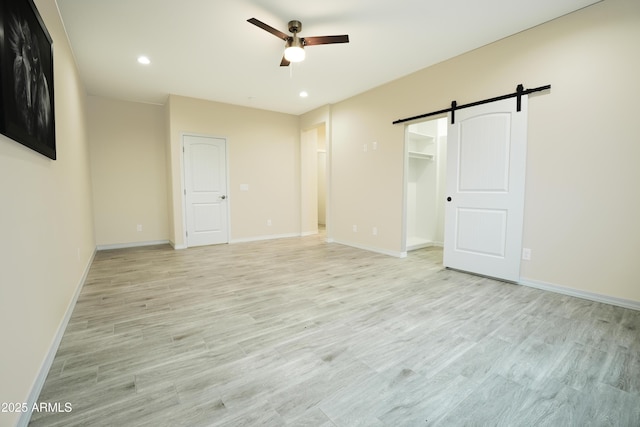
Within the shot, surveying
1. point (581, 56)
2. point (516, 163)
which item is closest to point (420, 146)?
point (516, 163)

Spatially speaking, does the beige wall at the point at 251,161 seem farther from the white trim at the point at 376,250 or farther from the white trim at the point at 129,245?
the white trim at the point at 376,250

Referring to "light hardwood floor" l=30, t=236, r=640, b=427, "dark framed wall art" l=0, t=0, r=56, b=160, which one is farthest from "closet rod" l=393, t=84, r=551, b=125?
"dark framed wall art" l=0, t=0, r=56, b=160

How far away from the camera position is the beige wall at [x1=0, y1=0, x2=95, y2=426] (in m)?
1.19

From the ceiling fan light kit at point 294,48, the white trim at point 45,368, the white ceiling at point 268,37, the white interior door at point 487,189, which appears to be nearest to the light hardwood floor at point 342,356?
the white trim at point 45,368

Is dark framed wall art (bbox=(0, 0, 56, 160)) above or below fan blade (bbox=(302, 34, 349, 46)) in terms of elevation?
below

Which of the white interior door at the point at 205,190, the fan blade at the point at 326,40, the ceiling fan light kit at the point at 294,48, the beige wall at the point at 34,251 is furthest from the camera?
the white interior door at the point at 205,190

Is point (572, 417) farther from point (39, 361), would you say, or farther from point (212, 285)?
point (212, 285)

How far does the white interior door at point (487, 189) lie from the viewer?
10.0ft

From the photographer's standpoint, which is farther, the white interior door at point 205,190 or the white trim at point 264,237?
the white trim at point 264,237

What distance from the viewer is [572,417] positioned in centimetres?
131

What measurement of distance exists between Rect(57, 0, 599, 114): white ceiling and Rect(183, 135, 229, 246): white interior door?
1068 millimetres

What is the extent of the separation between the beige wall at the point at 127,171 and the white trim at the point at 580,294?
19.7 ft

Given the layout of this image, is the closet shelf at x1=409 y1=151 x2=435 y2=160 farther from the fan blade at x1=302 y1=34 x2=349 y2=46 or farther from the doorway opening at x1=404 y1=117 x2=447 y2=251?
the fan blade at x1=302 y1=34 x2=349 y2=46

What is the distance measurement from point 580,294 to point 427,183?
2978mm
